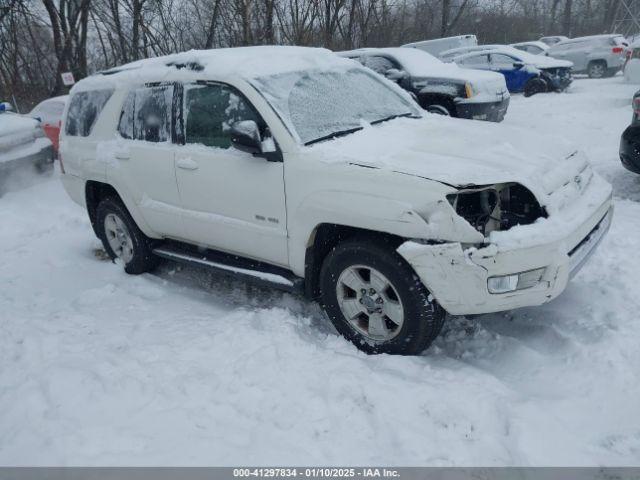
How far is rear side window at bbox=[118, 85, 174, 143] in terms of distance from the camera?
4.38 metres

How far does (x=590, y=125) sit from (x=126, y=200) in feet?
29.7

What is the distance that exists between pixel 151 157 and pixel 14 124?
570 cm

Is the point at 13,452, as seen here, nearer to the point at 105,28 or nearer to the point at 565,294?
the point at 565,294

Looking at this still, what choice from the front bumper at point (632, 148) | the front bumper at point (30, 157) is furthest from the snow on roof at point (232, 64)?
the front bumper at point (30, 157)

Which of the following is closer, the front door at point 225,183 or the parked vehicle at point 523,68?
the front door at point 225,183

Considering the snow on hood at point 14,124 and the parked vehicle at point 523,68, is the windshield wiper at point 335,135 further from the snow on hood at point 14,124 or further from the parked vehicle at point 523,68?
the parked vehicle at point 523,68

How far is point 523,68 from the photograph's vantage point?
15.9m

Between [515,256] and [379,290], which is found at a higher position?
[515,256]

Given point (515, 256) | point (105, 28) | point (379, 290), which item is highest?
point (105, 28)

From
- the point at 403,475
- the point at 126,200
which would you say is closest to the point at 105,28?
the point at 126,200

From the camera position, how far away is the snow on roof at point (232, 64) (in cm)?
400

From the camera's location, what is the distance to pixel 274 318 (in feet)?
12.6

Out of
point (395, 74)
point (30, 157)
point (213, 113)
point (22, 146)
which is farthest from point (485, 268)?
point (22, 146)

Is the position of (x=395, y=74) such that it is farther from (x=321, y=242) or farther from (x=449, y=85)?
(x=321, y=242)
